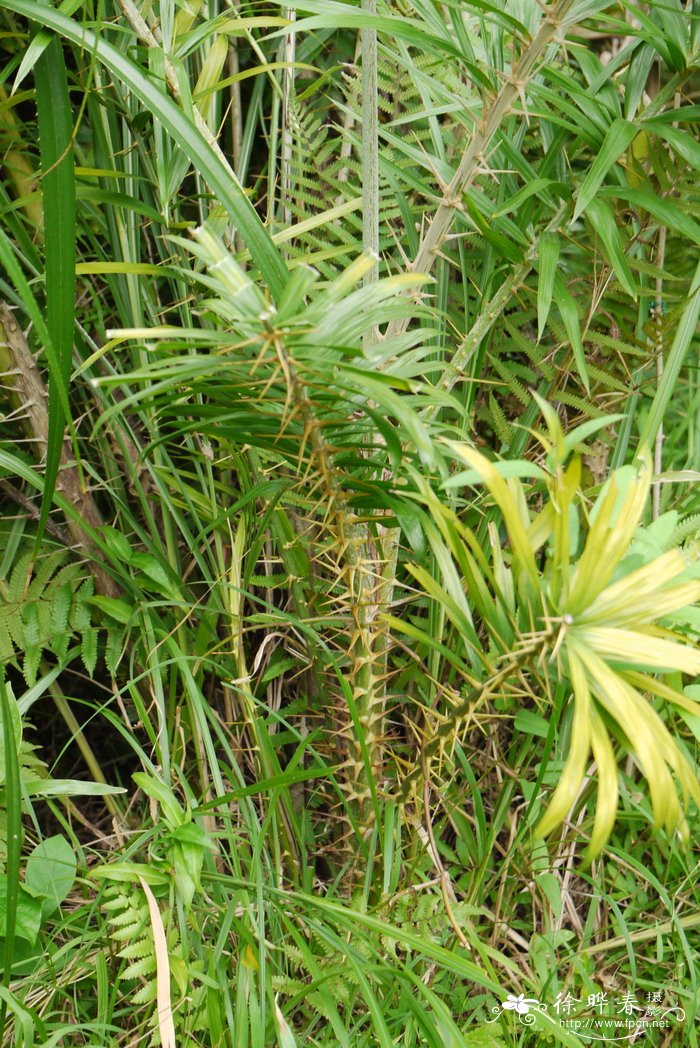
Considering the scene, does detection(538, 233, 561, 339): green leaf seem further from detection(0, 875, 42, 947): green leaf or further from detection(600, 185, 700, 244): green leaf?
detection(0, 875, 42, 947): green leaf

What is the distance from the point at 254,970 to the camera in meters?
0.77

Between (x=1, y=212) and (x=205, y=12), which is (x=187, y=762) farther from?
(x=205, y=12)

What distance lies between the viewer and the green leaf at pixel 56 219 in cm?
63

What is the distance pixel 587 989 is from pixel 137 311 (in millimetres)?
899

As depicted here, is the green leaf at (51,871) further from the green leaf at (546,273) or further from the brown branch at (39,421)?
the green leaf at (546,273)

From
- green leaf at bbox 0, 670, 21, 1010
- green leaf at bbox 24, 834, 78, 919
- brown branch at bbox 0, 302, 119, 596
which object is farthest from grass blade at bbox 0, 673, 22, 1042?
brown branch at bbox 0, 302, 119, 596

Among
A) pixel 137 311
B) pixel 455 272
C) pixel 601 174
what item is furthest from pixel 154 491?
pixel 601 174

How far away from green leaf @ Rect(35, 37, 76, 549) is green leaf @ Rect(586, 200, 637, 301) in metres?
0.45

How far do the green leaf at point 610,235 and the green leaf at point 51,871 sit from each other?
2.53 ft

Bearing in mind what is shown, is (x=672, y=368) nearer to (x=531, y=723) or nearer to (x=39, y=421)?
(x=531, y=723)

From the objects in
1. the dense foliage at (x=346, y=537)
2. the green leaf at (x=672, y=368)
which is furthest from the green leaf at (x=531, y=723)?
→ the green leaf at (x=672, y=368)

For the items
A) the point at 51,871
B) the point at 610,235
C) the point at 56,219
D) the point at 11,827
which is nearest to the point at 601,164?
the point at 610,235

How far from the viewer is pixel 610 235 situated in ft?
2.37

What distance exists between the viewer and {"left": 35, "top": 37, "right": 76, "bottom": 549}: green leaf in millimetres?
634
